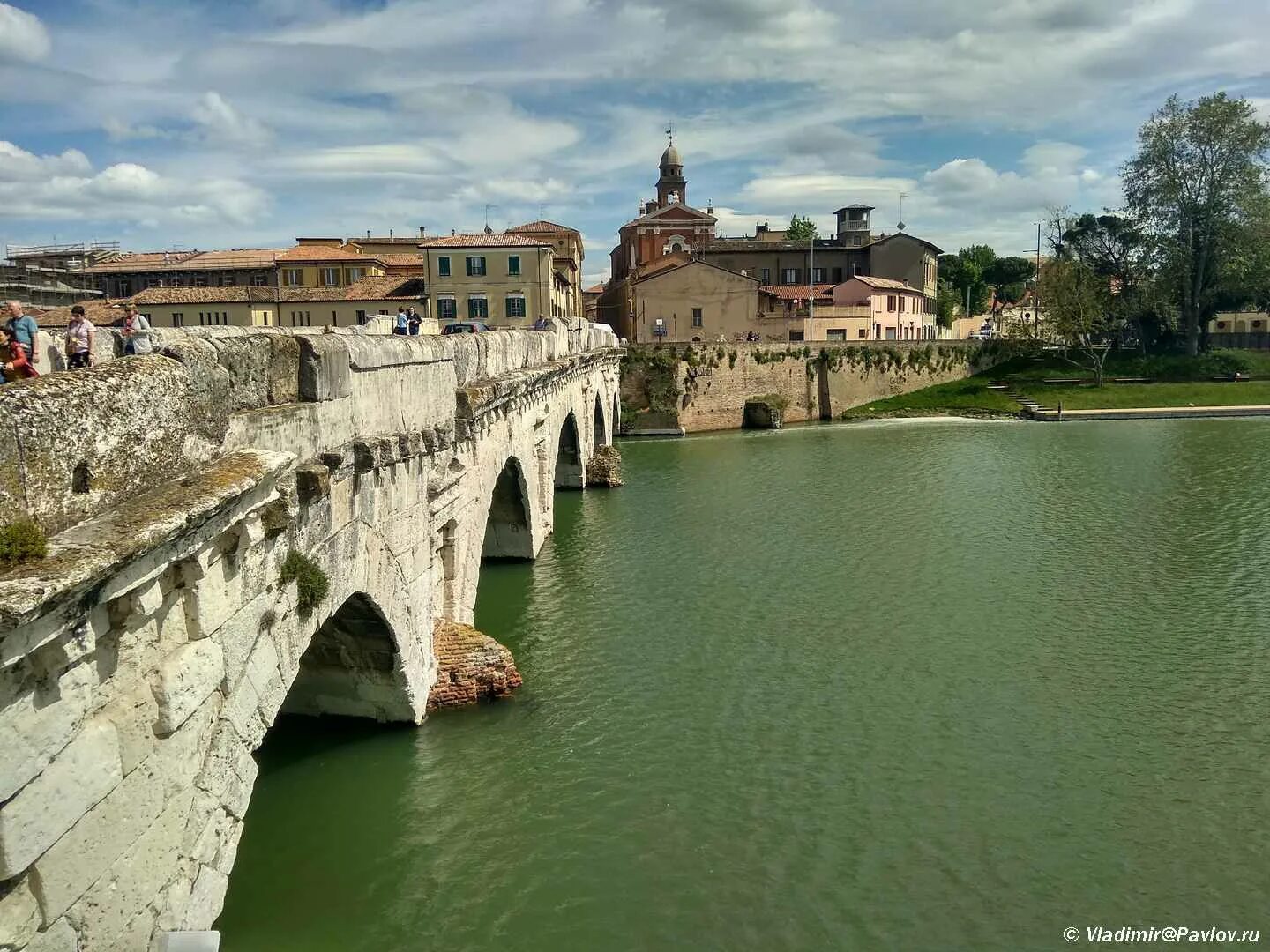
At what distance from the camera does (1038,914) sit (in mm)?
9281

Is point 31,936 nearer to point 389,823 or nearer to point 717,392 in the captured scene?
point 389,823

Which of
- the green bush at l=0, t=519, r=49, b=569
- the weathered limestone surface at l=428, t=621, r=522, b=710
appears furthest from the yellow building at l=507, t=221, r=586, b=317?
the green bush at l=0, t=519, r=49, b=569

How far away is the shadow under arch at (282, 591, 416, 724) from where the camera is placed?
11.1 m

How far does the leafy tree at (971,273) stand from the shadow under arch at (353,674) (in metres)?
87.3

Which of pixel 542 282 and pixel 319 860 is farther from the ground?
pixel 542 282

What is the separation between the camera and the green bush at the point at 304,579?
7762 mm

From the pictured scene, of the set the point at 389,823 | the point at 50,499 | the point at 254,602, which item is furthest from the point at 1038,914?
the point at 50,499

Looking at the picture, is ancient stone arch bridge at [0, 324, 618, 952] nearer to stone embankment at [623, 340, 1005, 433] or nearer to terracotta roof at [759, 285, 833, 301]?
stone embankment at [623, 340, 1005, 433]

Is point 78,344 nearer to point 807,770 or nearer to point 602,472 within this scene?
point 807,770

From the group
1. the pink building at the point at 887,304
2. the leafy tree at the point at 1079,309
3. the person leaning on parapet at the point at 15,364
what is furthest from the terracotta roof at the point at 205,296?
the leafy tree at the point at 1079,309

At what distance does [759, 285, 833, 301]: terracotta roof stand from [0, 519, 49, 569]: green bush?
59.4 m

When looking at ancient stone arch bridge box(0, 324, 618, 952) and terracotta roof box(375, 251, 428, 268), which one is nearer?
ancient stone arch bridge box(0, 324, 618, 952)

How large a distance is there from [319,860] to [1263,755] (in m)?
11.4

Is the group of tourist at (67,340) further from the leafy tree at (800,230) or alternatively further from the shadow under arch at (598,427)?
the leafy tree at (800,230)
